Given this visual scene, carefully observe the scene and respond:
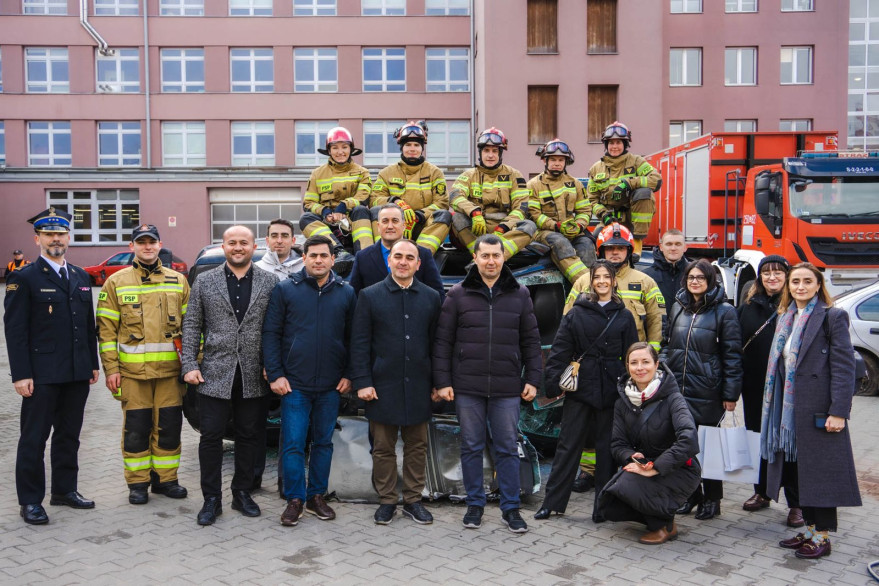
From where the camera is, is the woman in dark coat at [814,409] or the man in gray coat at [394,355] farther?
the man in gray coat at [394,355]

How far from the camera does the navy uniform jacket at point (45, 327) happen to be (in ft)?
18.3

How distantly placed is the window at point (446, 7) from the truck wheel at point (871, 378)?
27309 millimetres

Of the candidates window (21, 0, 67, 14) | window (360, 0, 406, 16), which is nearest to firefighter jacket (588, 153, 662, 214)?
window (360, 0, 406, 16)

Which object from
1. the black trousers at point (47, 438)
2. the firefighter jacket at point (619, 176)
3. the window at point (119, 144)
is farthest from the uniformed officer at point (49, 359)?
the window at point (119, 144)

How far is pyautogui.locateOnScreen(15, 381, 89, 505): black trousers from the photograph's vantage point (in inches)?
219

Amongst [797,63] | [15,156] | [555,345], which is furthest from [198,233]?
[555,345]

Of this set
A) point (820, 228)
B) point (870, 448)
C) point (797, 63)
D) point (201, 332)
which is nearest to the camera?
point (201, 332)

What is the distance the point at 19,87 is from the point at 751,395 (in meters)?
35.8

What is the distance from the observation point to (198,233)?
3388cm

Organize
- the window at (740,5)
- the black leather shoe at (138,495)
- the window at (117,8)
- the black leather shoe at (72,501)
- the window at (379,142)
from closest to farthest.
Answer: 1. the black leather shoe at (72,501)
2. the black leather shoe at (138,495)
3. the window at (740,5)
4. the window at (117,8)
5. the window at (379,142)

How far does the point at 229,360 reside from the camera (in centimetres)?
557

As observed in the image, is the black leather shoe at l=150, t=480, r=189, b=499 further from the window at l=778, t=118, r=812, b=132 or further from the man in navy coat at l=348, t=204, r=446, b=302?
the window at l=778, t=118, r=812, b=132

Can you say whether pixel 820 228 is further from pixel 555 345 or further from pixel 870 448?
pixel 555 345

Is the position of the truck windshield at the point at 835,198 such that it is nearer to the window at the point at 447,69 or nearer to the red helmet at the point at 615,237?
the red helmet at the point at 615,237
